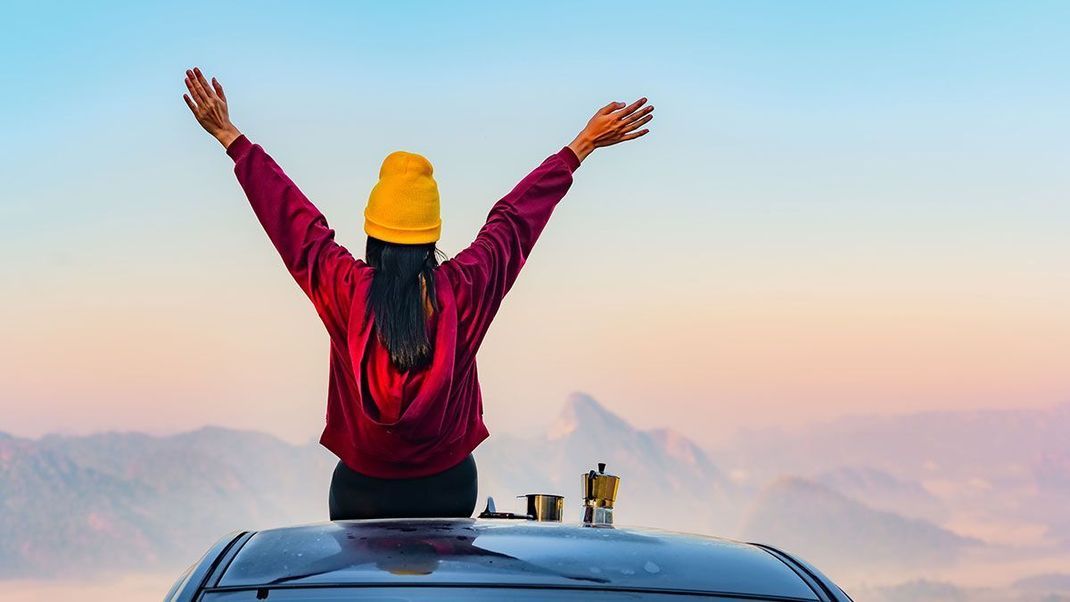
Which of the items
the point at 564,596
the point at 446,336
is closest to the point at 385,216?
the point at 446,336

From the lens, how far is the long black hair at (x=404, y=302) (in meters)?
4.16

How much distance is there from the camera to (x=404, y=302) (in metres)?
4.23

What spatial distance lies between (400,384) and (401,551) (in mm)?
1597

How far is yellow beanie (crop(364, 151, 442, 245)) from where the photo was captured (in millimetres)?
4504

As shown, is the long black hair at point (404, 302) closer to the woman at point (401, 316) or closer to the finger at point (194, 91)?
the woman at point (401, 316)

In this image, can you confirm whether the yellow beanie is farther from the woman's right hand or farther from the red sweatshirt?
the woman's right hand

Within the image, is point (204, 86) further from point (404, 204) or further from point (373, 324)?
point (373, 324)

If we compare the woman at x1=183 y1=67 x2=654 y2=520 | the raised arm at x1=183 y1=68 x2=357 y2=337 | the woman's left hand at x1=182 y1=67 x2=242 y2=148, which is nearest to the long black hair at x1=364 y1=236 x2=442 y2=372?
the woman at x1=183 y1=67 x2=654 y2=520

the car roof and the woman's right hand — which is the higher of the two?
the woman's right hand

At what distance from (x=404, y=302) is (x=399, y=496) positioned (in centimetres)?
53

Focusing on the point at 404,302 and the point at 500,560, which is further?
the point at 404,302

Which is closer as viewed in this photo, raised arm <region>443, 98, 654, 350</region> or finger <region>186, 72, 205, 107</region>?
raised arm <region>443, 98, 654, 350</region>

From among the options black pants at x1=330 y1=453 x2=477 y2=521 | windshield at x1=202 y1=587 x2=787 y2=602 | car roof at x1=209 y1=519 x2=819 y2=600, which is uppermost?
black pants at x1=330 y1=453 x2=477 y2=521

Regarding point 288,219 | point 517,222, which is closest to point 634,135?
point 517,222
